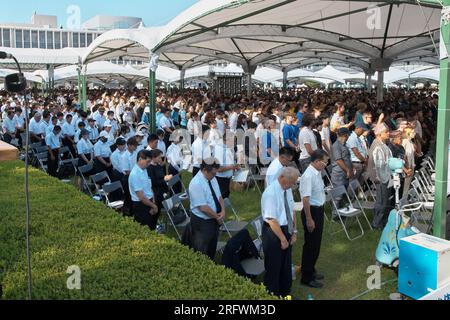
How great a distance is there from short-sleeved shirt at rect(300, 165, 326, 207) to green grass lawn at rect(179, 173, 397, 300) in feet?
3.68

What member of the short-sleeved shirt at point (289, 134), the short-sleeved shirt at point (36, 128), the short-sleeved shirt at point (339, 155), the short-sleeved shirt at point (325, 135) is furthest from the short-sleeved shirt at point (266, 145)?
the short-sleeved shirt at point (36, 128)

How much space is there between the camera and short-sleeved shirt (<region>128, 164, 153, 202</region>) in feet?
23.2

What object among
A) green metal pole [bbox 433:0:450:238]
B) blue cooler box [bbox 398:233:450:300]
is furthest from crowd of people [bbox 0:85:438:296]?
green metal pole [bbox 433:0:450:238]

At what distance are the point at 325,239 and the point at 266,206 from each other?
2.94 meters

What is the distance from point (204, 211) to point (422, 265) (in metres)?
2.65

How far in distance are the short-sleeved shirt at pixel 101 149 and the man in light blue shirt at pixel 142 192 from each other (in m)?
3.83

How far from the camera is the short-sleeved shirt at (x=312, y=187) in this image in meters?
6.03

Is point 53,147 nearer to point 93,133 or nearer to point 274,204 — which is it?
point 93,133

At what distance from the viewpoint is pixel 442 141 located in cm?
570

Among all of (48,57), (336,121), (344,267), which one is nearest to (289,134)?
(336,121)

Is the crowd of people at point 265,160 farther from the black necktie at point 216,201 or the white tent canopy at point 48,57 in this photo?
the white tent canopy at point 48,57

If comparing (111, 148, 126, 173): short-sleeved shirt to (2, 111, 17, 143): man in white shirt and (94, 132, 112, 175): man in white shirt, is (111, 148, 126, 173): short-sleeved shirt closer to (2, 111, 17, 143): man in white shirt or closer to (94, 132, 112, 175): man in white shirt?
(94, 132, 112, 175): man in white shirt

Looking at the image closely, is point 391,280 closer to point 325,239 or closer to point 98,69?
point 325,239
